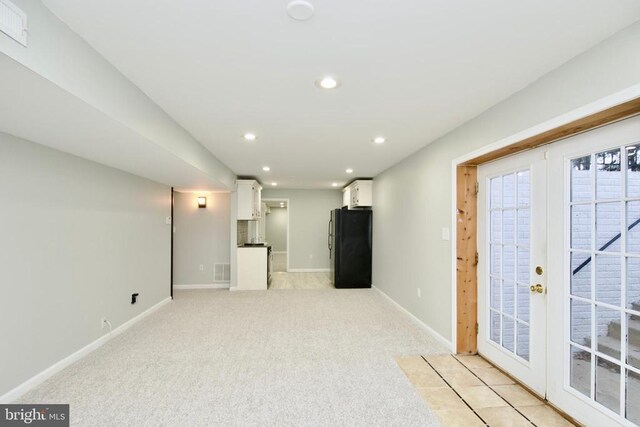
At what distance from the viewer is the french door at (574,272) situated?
1.77m

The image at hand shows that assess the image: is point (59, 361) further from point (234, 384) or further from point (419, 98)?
point (419, 98)

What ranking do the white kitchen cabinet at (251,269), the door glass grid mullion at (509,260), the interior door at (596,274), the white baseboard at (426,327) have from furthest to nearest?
the white kitchen cabinet at (251,269), the white baseboard at (426,327), the door glass grid mullion at (509,260), the interior door at (596,274)

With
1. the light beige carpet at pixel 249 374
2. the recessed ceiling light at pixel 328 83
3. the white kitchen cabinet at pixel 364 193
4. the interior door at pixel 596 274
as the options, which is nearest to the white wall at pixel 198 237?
the light beige carpet at pixel 249 374

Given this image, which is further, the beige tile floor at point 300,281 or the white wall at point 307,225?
the white wall at point 307,225

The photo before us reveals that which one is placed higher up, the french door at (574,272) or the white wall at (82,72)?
the white wall at (82,72)

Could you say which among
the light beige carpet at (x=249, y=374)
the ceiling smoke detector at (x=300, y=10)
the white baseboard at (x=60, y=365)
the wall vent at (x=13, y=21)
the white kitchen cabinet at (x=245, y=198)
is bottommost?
the light beige carpet at (x=249, y=374)

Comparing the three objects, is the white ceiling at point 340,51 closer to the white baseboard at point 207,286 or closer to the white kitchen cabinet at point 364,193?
the white kitchen cabinet at point 364,193

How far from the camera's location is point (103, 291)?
344 cm

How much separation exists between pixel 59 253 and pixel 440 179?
3.91 metres

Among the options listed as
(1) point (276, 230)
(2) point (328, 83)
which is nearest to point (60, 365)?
(2) point (328, 83)

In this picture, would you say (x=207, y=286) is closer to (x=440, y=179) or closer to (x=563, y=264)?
(x=440, y=179)

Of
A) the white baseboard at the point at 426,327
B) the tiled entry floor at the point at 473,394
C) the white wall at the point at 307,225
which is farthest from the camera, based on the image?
the white wall at the point at 307,225

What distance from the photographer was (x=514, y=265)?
2670 mm

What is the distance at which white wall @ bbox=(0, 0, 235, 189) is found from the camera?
1326 mm
